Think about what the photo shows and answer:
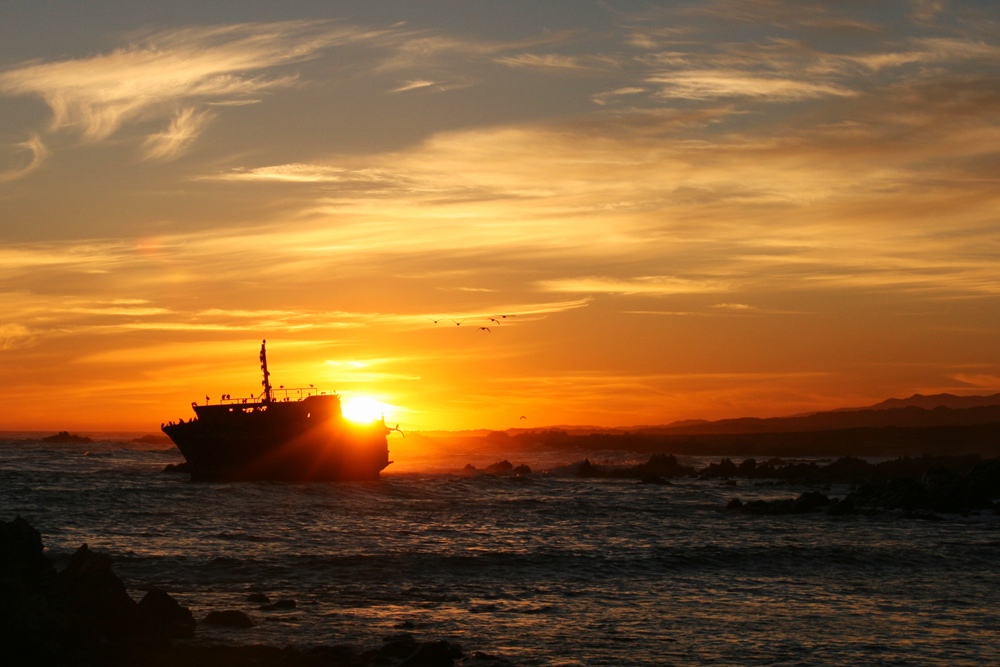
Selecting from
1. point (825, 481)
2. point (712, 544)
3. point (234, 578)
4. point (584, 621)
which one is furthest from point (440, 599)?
point (825, 481)

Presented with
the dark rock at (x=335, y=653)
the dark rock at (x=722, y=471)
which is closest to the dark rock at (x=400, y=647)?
the dark rock at (x=335, y=653)

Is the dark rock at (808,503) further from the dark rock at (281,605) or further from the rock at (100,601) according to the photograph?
the rock at (100,601)

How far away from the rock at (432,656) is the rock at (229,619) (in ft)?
15.8

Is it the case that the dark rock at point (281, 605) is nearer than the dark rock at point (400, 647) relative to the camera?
No

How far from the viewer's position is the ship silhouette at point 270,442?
67125mm

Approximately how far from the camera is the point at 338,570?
24969 millimetres

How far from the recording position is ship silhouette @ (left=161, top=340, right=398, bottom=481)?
67125mm

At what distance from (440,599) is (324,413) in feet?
164

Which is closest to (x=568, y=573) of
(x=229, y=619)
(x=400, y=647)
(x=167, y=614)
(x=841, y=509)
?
(x=400, y=647)

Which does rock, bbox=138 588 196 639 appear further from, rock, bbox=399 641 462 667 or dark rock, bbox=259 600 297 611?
rock, bbox=399 641 462 667

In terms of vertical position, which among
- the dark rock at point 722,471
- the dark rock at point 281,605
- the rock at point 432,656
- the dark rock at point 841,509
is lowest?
the dark rock at point 722,471

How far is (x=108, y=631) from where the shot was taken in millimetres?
15352

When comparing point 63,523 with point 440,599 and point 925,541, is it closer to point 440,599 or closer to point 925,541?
point 440,599

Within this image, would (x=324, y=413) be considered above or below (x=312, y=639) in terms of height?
above
